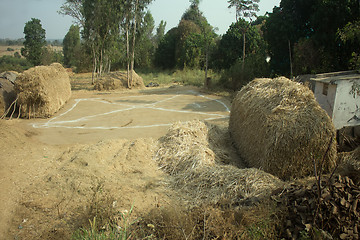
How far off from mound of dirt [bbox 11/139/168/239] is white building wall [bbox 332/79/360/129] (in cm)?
460

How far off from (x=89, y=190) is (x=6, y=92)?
842 centimetres

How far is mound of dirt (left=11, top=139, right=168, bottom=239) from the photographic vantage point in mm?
3965

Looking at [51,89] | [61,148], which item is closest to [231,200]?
[61,148]

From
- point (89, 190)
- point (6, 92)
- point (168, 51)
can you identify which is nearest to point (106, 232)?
point (89, 190)

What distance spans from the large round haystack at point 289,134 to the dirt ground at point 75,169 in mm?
1985

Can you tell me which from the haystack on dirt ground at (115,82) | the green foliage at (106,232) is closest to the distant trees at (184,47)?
the haystack on dirt ground at (115,82)

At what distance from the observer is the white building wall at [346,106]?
697 centimetres

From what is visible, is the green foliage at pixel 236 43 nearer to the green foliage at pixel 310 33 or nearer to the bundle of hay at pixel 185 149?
the green foliage at pixel 310 33

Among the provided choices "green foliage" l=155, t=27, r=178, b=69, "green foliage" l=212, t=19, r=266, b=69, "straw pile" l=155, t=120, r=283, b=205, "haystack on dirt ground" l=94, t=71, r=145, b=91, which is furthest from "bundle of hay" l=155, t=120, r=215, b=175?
"green foliage" l=155, t=27, r=178, b=69

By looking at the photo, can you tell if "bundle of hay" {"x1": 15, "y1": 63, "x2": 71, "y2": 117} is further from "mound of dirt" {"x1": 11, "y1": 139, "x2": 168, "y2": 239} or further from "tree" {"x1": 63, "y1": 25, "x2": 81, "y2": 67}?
"tree" {"x1": 63, "y1": 25, "x2": 81, "y2": 67}

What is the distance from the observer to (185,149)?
626 cm

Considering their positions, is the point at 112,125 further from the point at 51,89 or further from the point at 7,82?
the point at 7,82

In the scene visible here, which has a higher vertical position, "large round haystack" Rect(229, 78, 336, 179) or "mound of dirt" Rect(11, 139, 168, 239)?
"large round haystack" Rect(229, 78, 336, 179)

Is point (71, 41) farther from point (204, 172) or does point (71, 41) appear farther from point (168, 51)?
point (204, 172)
